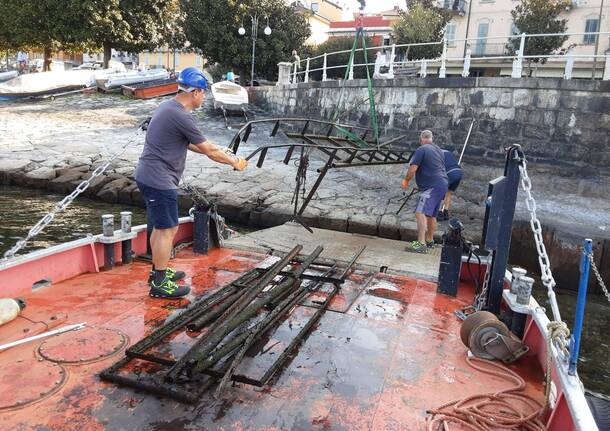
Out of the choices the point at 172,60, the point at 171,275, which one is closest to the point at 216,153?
the point at 171,275

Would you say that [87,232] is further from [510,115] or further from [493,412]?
[510,115]

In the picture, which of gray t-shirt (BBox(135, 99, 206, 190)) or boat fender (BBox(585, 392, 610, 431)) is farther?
gray t-shirt (BBox(135, 99, 206, 190))

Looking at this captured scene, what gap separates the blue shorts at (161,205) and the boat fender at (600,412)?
346 cm

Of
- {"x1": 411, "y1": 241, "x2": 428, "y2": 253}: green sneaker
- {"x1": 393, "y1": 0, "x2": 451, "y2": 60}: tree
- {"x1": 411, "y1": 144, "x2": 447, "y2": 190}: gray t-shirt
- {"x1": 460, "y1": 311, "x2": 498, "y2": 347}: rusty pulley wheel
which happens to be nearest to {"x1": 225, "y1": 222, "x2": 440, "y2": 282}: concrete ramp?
{"x1": 411, "y1": 241, "x2": 428, "y2": 253}: green sneaker

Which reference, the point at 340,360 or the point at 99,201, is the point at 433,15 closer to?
the point at 99,201

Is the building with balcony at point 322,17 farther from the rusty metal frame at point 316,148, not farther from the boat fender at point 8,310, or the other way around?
the boat fender at point 8,310

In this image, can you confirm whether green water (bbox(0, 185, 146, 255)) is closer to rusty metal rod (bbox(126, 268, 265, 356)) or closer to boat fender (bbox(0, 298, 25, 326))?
boat fender (bbox(0, 298, 25, 326))

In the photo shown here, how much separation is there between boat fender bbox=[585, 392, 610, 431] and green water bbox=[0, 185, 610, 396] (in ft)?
10.0

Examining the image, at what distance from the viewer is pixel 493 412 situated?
2.92 meters

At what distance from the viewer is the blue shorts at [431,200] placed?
7.32 metres

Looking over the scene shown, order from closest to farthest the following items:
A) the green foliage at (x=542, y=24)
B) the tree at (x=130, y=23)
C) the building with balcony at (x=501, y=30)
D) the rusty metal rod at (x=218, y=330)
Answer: the rusty metal rod at (x=218, y=330) < the tree at (x=130, y=23) < the green foliage at (x=542, y=24) < the building with balcony at (x=501, y=30)

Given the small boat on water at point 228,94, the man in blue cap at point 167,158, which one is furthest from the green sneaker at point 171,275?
the small boat on water at point 228,94

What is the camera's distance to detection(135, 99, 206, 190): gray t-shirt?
4031 mm

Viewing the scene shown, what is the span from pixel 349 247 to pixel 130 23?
25545 mm
